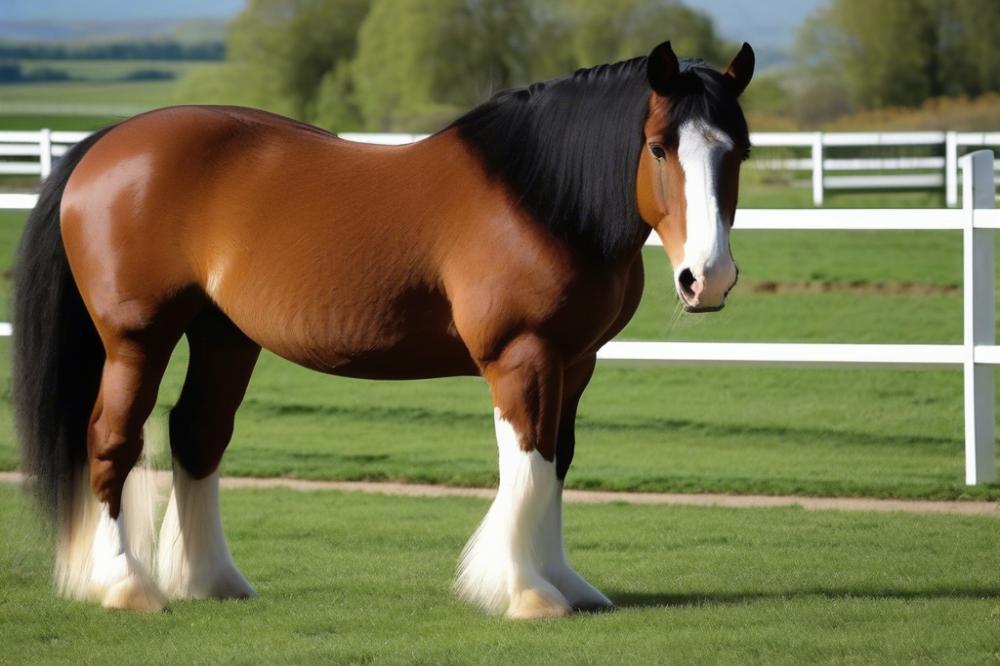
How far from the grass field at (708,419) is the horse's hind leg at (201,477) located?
18cm

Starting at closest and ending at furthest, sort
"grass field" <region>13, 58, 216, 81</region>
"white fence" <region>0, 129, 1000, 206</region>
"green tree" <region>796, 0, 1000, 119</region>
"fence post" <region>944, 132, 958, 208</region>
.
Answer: "fence post" <region>944, 132, 958, 208</region>
"white fence" <region>0, 129, 1000, 206</region>
"green tree" <region>796, 0, 1000, 119</region>
"grass field" <region>13, 58, 216, 81</region>

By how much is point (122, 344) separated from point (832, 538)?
11.0 ft

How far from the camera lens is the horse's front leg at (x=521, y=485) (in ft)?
16.9

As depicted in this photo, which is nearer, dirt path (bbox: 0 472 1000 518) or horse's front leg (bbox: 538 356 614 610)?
horse's front leg (bbox: 538 356 614 610)

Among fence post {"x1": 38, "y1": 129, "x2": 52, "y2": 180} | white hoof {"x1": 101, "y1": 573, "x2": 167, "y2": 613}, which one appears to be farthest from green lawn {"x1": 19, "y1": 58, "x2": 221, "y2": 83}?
white hoof {"x1": 101, "y1": 573, "x2": 167, "y2": 613}

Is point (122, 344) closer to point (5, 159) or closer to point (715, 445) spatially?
point (715, 445)

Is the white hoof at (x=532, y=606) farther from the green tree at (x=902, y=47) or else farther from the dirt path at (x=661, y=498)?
the green tree at (x=902, y=47)

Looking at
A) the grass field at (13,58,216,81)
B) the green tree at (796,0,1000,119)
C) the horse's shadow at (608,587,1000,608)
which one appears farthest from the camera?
the grass field at (13,58,216,81)

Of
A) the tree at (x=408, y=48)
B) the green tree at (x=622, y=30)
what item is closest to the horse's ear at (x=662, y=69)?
the tree at (x=408, y=48)

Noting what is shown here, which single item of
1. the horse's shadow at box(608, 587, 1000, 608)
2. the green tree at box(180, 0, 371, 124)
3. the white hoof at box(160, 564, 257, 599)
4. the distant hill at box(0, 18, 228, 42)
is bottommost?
the horse's shadow at box(608, 587, 1000, 608)

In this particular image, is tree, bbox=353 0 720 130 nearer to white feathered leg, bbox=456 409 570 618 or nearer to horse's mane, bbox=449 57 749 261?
horse's mane, bbox=449 57 749 261

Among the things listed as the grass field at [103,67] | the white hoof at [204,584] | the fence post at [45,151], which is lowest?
the white hoof at [204,584]

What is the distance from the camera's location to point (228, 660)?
4.91 m

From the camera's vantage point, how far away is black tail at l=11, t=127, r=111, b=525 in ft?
18.8
